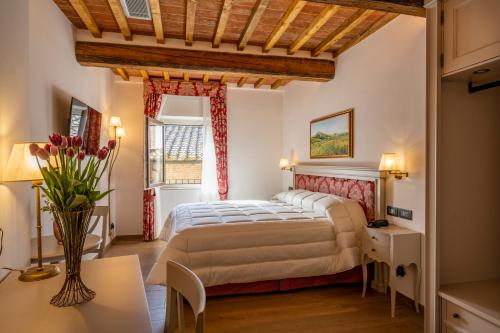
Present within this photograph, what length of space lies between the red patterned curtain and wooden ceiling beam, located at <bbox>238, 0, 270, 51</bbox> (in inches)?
70.1

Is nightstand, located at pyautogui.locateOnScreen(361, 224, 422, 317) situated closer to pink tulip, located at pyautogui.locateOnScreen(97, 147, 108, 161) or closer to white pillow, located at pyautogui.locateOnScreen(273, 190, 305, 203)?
white pillow, located at pyautogui.locateOnScreen(273, 190, 305, 203)

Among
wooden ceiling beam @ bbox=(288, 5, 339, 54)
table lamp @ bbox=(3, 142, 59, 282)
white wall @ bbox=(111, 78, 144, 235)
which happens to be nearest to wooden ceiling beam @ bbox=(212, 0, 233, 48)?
wooden ceiling beam @ bbox=(288, 5, 339, 54)

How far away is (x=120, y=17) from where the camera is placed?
10.0 feet

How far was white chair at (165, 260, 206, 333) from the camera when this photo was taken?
97 cm

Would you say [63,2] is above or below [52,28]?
above

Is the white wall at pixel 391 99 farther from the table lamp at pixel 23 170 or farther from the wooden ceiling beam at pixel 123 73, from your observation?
the wooden ceiling beam at pixel 123 73

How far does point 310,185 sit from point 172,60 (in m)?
2.69

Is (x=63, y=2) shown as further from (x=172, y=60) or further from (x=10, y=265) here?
(x=10, y=265)

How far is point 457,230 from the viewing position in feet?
6.76

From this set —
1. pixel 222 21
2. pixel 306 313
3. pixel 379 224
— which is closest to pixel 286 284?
pixel 306 313

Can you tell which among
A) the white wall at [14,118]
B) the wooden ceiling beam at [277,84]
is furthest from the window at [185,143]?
the white wall at [14,118]

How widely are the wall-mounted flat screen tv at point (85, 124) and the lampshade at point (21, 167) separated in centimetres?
138

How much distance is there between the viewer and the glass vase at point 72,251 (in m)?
1.25

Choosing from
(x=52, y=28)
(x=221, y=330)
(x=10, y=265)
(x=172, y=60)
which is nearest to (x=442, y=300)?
(x=221, y=330)
